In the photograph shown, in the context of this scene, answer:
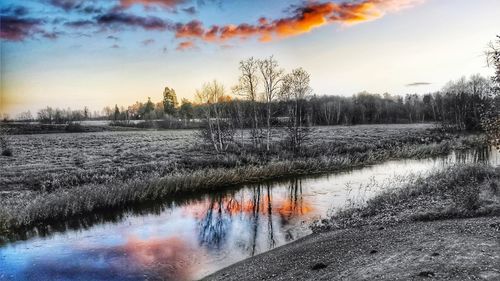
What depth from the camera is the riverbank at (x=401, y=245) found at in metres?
10.9

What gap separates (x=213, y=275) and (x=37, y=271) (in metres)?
8.13

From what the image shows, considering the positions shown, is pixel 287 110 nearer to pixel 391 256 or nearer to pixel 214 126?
pixel 214 126

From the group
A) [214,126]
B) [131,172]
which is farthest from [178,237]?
[214,126]

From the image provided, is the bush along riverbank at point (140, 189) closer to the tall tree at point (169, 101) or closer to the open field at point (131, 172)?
the open field at point (131, 172)

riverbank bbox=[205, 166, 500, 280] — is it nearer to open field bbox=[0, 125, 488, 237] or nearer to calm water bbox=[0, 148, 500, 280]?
calm water bbox=[0, 148, 500, 280]

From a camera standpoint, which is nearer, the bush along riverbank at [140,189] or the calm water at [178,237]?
the calm water at [178,237]

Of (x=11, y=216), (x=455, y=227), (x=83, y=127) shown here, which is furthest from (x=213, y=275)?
(x=83, y=127)

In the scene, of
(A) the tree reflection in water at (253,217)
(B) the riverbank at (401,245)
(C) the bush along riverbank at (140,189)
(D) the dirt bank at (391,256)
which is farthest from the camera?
(C) the bush along riverbank at (140,189)

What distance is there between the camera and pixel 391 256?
41.5ft

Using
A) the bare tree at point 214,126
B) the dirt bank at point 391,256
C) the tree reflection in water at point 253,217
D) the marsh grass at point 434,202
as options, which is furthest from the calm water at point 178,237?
the bare tree at point 214,126

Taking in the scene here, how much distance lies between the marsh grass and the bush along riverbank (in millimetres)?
14377

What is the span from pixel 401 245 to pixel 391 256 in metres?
1.40

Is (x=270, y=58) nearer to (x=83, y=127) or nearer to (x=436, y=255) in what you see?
(x=436, y=255)

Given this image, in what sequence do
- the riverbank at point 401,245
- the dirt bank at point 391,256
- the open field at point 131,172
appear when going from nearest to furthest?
the dirt bank at point 391,256 < the riverbank at point 401,245 < the open field at point 131,172
